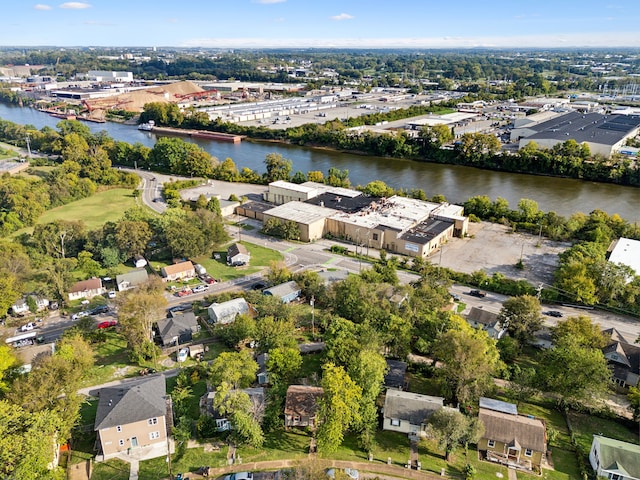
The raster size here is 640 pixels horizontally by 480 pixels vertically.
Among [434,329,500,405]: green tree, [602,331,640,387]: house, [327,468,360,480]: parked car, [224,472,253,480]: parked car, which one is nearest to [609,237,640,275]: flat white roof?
[602,331,640,387]: house

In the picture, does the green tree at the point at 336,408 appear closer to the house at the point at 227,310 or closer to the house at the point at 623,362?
the house at the point at 227,310

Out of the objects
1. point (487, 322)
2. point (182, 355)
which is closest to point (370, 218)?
point (487, 322)

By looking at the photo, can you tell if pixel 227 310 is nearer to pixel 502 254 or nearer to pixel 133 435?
pixel 133 435

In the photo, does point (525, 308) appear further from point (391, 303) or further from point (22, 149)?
point (22, 149)

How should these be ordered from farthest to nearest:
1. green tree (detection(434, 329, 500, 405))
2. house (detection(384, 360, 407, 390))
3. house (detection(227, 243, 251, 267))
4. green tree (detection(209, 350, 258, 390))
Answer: house (detection(227, 243, 251, 267)) < house (detection(384, 360, 407, 390)) < green tree (detection(434, 329, 500, 405)) < green tree (detection(209, 350, 258, 390))

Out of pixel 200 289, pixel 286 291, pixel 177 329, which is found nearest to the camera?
pixel 177 329

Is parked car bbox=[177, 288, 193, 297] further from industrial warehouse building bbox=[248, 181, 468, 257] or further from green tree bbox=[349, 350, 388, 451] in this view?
green tree bbox=[349, 350, 388, 451]
